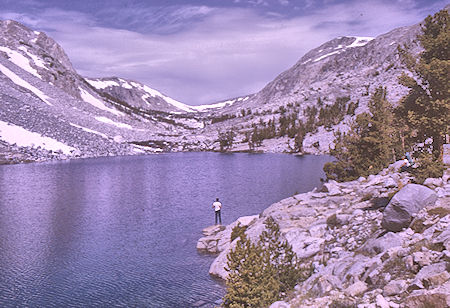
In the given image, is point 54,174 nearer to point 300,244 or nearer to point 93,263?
point 93,263

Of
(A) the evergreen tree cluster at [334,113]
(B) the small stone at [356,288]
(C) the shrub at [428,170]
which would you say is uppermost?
(A) the evergreen tree cluster at [334,113]

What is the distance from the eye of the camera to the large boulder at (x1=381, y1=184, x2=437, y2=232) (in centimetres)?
1505

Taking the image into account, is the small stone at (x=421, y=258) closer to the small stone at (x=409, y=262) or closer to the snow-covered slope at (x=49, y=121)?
the small stone at (x=409, y=262)

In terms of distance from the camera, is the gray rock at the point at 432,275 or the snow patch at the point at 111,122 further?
the snow patch at the point at 111,122

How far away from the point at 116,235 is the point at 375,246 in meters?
24.4

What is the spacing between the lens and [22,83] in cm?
15988

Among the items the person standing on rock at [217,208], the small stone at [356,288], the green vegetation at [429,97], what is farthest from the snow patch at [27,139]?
the small stone at [356,288]

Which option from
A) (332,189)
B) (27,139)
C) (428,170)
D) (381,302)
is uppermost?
(27,139)

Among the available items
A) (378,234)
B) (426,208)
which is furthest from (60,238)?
(426,208)

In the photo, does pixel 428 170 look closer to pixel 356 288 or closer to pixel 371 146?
pixel 356 288

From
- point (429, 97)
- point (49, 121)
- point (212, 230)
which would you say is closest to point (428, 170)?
point (429, 97)

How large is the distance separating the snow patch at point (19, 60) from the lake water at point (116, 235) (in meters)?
134

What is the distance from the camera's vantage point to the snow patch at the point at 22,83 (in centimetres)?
15760

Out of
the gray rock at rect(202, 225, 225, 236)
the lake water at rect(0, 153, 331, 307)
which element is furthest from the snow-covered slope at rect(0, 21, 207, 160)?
the gray rock at rect(202, 225, 225, 236)
